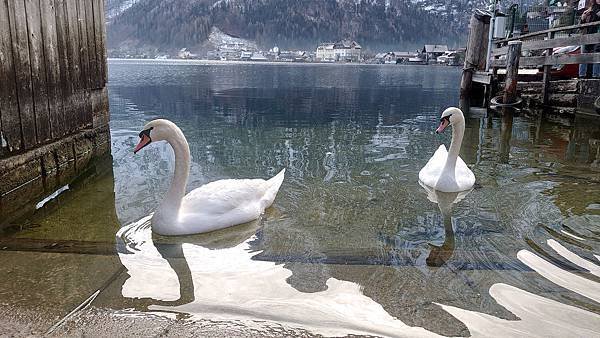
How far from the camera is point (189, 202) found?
623 cm

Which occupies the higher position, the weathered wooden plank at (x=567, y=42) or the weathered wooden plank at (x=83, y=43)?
the weathered wooden plank at (x=567, y=42)

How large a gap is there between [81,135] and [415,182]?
242 inches

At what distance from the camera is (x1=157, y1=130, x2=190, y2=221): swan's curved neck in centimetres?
A: 591

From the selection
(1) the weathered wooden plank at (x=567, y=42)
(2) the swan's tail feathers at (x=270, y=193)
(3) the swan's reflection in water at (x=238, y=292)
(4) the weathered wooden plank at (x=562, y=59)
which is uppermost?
(1) the weathered wooden plank at (x=567, y=42)

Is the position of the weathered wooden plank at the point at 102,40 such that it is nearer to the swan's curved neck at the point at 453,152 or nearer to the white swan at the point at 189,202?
the white swan at the point at 189,202

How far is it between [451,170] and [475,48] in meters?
18.1

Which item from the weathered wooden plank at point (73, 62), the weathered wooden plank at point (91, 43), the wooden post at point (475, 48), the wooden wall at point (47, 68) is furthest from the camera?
the wooden post at point (475, 48)

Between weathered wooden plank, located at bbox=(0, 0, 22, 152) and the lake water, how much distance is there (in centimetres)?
115

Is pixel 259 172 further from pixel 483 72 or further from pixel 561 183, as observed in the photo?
→ pixel 483 72

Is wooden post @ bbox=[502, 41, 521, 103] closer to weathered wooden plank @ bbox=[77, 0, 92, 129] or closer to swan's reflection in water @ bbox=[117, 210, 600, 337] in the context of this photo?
swan's reflection in water @ bbox=[117, 210, 600, 337]

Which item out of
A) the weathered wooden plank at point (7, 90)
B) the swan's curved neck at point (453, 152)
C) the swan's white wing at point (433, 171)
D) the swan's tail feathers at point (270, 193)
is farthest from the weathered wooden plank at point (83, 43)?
the swan's curved neck at point (453, 152)

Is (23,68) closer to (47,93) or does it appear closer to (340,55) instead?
(47,93)

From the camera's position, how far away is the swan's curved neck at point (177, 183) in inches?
233

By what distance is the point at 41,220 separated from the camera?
6488 millimetres
